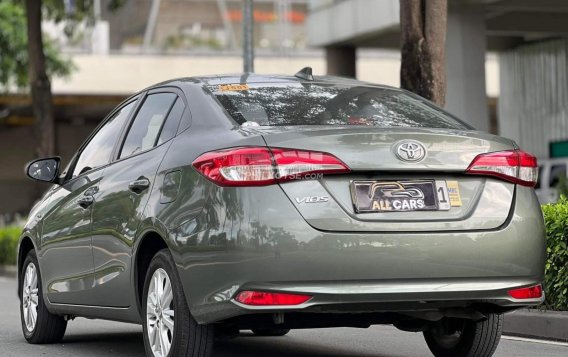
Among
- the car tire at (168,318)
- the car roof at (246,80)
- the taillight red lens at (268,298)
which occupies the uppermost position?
the car roof at (246,80)

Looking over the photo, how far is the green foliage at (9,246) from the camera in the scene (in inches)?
868

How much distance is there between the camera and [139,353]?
8.33 meters

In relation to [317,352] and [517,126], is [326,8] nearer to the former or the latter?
[517,126]

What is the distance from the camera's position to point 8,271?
855 inches

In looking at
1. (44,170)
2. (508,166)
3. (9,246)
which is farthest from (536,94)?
(508,166)

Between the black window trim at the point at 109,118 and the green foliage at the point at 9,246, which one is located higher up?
the black window trim at the point at 109,118

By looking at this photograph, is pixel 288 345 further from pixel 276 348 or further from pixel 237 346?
pixel 237 346

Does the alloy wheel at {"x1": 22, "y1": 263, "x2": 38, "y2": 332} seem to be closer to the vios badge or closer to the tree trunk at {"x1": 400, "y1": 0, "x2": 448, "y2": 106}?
the vios badge

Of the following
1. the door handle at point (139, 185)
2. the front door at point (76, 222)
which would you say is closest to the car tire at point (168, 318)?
the door handle at point (139, 185)

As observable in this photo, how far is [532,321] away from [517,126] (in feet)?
85.3

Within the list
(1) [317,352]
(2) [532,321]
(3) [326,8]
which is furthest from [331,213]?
(3) [326,8]

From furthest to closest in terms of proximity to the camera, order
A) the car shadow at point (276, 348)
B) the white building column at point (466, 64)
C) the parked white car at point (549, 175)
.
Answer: the parked white car at point (549, 175)
the white building column at point (466, 64)
the car shadow at point (276, 348)

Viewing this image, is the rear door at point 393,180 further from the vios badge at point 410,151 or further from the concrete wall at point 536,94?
the concrete wall at point 536,94

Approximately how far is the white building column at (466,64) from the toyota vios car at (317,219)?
15.6 metres
